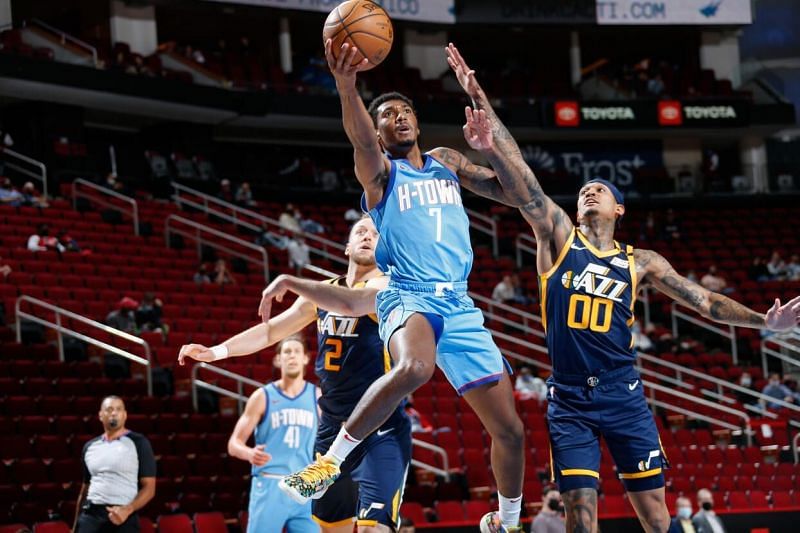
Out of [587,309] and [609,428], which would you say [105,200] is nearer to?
[587,309]

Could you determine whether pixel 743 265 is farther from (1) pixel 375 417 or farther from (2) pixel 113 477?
(1) pixel 375 417

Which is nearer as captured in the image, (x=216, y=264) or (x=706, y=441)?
(x=706, y=441)

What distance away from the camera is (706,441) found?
63.6ft

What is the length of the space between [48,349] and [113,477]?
6.13 meters

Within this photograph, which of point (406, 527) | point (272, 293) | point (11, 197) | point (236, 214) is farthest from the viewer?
point (236, 214)

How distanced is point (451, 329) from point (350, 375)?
1.56 m

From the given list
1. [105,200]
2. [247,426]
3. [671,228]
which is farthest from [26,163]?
[247,426]

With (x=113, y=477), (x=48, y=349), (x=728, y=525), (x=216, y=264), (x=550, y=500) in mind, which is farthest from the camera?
(x=216, y=264)

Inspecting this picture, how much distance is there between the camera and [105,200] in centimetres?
2402

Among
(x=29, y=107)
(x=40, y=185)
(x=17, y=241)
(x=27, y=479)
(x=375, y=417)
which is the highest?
(x=29, y=107)

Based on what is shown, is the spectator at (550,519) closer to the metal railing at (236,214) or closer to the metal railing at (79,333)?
the metal railing at (79,333)

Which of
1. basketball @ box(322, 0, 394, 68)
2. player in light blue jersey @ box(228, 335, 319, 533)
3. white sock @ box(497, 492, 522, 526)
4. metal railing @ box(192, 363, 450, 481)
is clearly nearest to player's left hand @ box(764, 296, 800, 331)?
white sock @ box(497, 492, 522, 526)

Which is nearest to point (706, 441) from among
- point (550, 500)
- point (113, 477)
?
point (550, 500)

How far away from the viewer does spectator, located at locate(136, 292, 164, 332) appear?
17.6 meters
